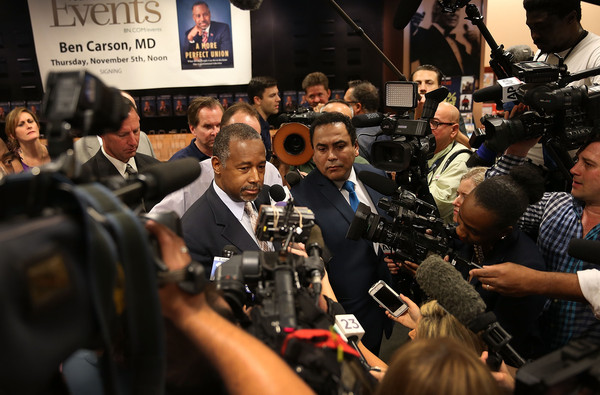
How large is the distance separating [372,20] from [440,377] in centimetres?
432

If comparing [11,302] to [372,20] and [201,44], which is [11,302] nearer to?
[201,44]

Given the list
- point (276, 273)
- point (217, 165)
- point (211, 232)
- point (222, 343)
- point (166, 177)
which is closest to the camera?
point (222, 343)

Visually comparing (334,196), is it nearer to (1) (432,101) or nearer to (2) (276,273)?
(1) (432,101)

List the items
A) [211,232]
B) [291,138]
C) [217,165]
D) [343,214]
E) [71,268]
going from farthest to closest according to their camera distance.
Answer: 1. [291,138]
2. [343,214]
3. [217,165]
4. [211,232]
5. [71,268]

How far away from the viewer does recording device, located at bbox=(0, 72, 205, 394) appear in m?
0.47

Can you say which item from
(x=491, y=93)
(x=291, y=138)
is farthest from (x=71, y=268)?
(x=291, y=138)

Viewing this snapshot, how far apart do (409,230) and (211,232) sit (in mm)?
769

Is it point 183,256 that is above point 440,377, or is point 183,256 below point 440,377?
above

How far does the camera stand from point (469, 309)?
126 centimetres

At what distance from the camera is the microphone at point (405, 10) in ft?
7.25

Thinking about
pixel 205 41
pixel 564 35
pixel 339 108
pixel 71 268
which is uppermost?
pixel 205 41

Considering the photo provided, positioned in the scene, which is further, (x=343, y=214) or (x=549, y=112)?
(x=343, y=214)

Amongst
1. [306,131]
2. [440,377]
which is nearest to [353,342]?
[440,377]

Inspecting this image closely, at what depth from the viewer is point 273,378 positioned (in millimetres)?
665
